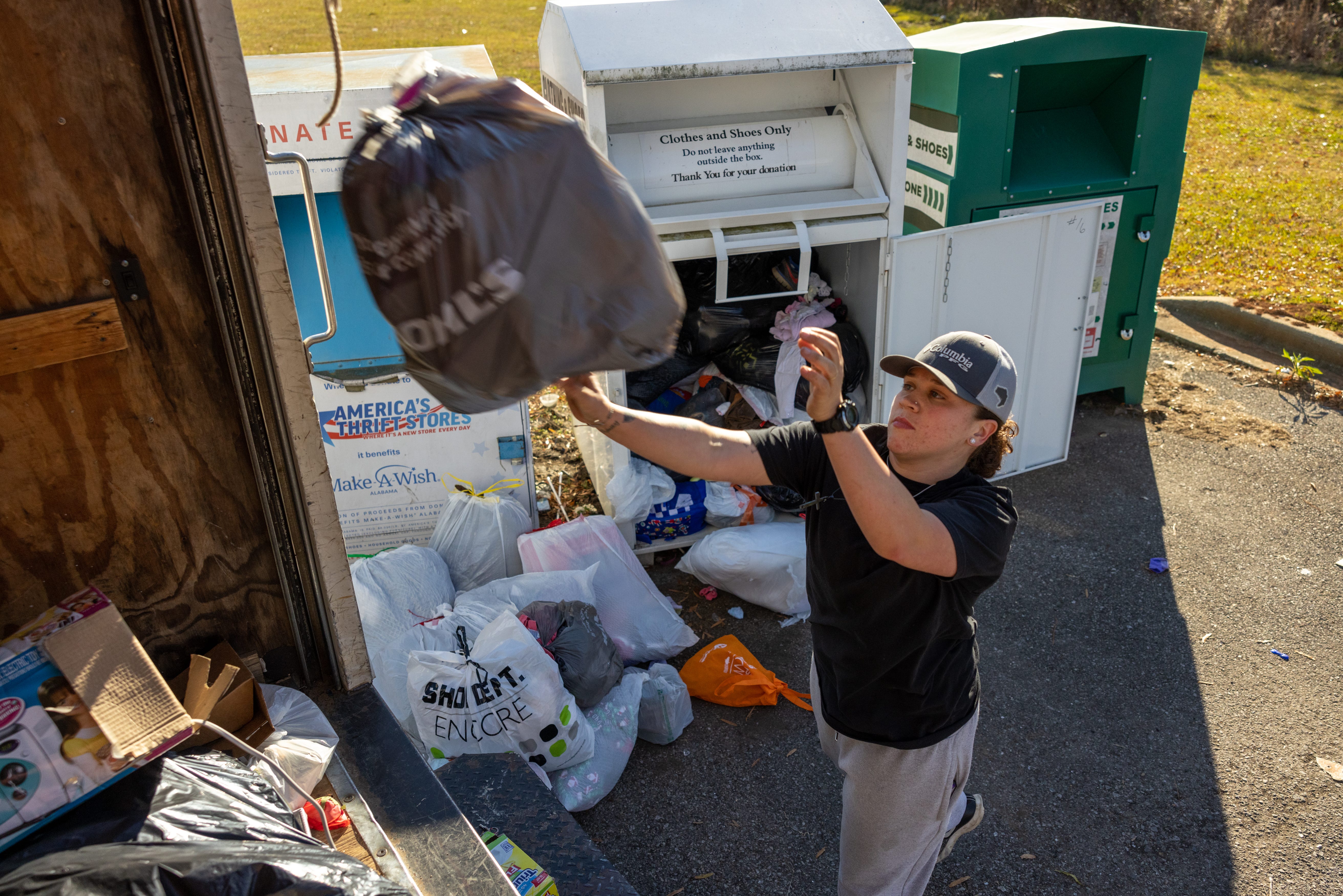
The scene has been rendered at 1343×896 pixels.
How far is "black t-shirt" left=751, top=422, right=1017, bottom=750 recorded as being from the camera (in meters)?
2.16

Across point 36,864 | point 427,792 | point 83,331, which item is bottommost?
point 427,792

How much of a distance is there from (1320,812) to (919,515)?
2350 mm

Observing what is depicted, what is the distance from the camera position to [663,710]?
3.43m

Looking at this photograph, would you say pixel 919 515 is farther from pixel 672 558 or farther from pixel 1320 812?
pixel 672 558

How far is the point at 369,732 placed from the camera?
206 cm

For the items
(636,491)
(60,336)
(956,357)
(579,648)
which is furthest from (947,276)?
(60,336)

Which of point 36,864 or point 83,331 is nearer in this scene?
point 36,864

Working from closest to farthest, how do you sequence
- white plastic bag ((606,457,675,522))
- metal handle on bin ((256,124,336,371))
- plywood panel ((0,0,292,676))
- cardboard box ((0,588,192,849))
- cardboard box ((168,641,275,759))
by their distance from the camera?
cardboard box ((0,588,192,849))
plywood panel ((0,0,292,676))
metal handle on bin ((256,124,336,371))
cardboard box ((168,641,275,759))
white plastic bag ((606,457,675,522))

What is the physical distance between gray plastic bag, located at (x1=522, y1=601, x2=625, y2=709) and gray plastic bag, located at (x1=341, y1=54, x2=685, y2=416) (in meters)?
2.07

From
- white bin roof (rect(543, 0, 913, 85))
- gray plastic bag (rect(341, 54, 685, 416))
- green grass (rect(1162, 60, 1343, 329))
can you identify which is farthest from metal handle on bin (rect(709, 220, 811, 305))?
green grass (rect(1162, 60, 1343, 329))

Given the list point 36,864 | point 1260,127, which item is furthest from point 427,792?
point 1260,127

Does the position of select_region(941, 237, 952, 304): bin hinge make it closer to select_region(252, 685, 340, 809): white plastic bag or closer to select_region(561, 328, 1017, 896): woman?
select_region(561, 328, 1017, 896): woman

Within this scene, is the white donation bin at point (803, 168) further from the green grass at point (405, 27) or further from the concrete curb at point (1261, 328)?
the green grass at point (405, 27)

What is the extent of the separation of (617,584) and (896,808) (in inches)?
69.8
